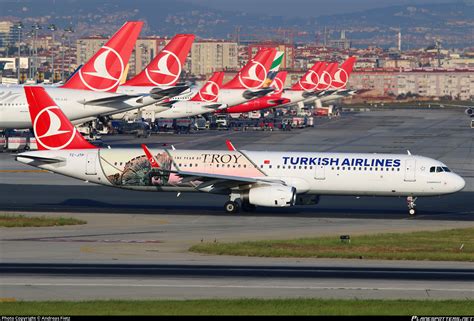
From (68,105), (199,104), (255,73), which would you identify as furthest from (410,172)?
(255,73)

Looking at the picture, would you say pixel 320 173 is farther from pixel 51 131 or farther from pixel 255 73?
pixel 255 73

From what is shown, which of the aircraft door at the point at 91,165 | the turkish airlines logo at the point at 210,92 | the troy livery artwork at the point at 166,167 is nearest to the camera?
the troy livery artwork at the point at 166,167

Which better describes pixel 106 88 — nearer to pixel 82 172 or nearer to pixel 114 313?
pixel 82 172

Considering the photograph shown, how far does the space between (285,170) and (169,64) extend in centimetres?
5767

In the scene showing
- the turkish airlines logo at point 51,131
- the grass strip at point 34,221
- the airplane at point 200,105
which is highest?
the turkish airlines logo at point 51,131

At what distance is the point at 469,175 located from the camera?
87312mm

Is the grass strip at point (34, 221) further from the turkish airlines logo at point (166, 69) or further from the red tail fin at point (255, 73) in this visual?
the red tail fin at point (255, 73)

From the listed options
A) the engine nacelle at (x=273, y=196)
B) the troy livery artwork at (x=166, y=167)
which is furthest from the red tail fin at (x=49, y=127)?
the engine nacelle at (x=273, y=196)

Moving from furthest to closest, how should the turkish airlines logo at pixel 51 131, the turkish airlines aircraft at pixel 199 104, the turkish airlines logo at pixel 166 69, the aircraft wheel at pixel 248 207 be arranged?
the turkish airlines aircraft at pixel 199 104 < the turkish airlines logo at pixel 166 69 < the turkish airlines logo at pixel 51 131 < the aircraft wheel at pixel 248 207

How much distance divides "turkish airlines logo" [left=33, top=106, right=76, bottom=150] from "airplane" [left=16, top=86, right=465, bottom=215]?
0.06 m

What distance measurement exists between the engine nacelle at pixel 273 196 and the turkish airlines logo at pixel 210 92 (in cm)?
9359

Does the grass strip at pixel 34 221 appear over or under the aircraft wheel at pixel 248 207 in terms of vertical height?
over

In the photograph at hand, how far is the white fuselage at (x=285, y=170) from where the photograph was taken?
6144cm

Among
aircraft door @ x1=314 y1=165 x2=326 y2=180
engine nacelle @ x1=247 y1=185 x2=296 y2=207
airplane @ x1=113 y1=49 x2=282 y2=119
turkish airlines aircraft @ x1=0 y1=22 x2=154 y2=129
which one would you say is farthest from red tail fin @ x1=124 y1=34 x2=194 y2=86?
engine nacelle @ x1=247 y1=185 x2=296 y2=207
